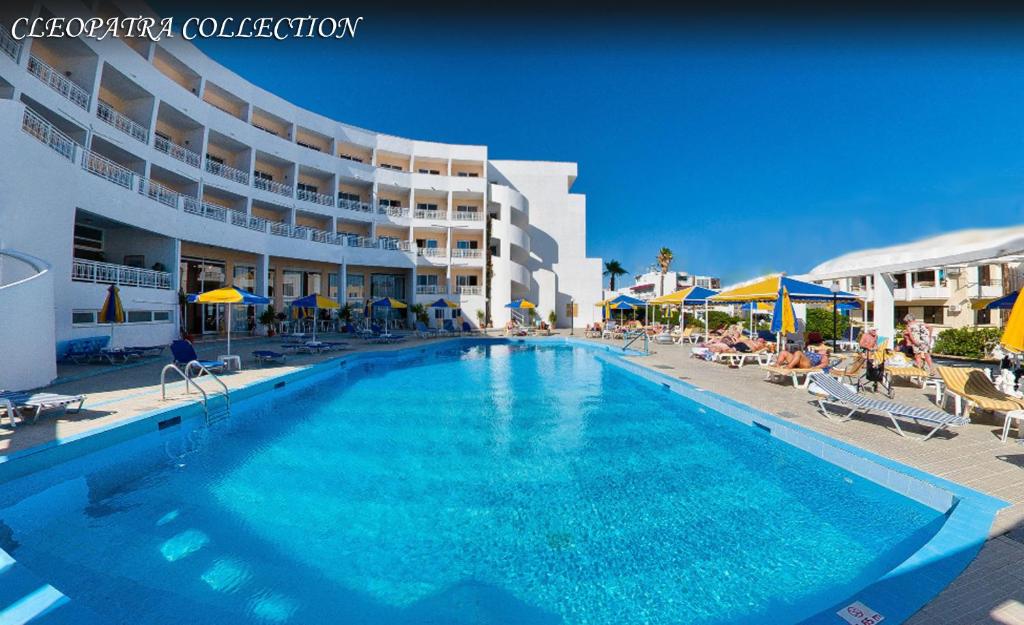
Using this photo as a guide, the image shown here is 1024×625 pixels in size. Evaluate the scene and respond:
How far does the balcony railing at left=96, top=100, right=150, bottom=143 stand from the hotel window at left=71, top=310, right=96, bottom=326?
714 centimetres

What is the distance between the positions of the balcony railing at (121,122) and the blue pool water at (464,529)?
15732mm

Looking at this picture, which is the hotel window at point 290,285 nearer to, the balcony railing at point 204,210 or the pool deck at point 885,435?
the balcony railing at point 204,210

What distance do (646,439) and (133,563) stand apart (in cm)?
618

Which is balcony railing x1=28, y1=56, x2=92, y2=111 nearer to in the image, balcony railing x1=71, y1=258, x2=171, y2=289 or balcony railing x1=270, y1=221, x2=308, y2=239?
balcony railing x1=71, y1=258, x2=171, y2=289

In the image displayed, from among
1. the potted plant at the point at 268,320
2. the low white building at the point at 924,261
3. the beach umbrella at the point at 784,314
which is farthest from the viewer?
the potted plant at the point at 268,320

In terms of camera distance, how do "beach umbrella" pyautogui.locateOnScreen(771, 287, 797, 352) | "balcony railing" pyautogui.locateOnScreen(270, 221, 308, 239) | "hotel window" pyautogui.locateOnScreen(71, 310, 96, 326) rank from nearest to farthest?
"beach umbrella" pyautogui.locateOnScreen(771, 287, 797, 352) < "hotel window" pyautogui.locateOnScreen(71, 310, 96, 326) < "balcony railing" pyautogui.locateOnScreen(270, 221, 308, 239)

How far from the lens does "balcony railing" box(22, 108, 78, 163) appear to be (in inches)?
416

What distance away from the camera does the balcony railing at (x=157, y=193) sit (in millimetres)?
15505

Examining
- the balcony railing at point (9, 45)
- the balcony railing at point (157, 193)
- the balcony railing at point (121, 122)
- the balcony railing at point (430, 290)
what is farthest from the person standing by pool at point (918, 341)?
the balcony railing at point (121, 122)

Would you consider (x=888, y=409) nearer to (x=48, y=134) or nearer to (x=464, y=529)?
(x=464, y=529)

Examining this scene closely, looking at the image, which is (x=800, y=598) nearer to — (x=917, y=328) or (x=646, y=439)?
(x=646, y=439)

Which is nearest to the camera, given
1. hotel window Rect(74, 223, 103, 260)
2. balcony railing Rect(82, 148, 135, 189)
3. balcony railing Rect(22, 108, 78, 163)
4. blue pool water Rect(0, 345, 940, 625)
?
blue pool water Rect(0, 345, 940, 625)

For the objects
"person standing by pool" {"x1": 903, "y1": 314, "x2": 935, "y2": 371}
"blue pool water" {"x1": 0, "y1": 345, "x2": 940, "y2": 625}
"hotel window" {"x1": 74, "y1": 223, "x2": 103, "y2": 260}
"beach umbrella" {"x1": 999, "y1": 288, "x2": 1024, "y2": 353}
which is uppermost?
"hotel window" {"x1": 74, "y1": 223, "x2": 103, "y2": 260}

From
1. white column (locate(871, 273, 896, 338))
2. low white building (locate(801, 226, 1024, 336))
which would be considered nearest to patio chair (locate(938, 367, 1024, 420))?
low white building (locate(801, 226, 1024, 336))
